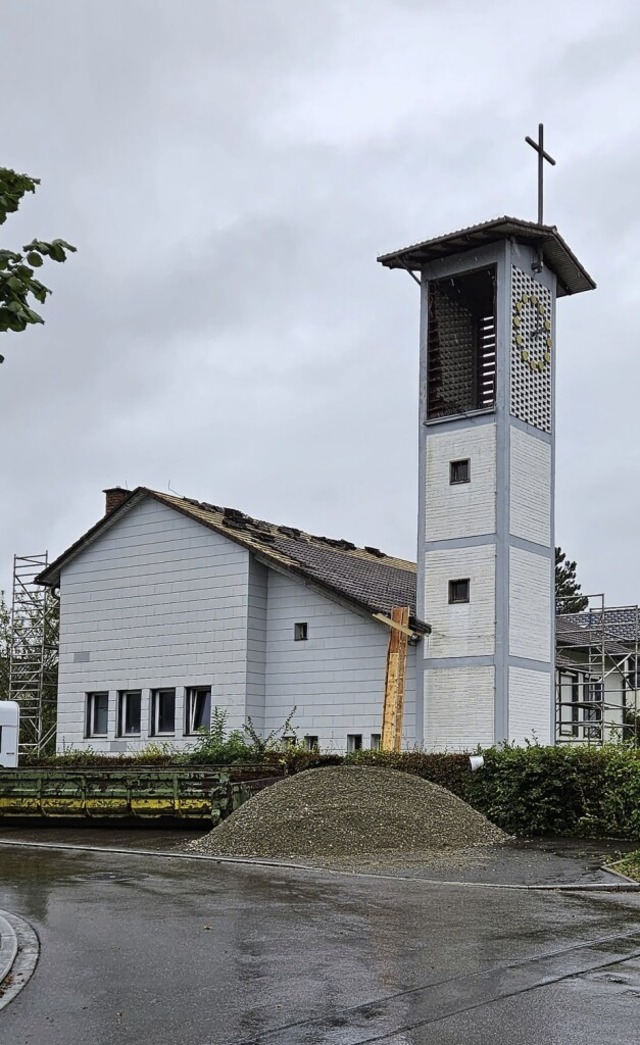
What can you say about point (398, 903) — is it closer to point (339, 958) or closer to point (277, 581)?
point (339, 958)

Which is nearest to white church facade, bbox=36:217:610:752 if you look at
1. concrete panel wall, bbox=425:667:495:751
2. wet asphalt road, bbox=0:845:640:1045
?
concrete panel wall, bbox=425:667:495:751

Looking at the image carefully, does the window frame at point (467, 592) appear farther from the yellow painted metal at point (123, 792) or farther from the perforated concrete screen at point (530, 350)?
the yellow painted metal at point (123, 792)

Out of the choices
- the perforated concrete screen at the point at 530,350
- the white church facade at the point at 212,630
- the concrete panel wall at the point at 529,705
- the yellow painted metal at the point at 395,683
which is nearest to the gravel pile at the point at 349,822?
the concrete panel wall at the point at 529,705

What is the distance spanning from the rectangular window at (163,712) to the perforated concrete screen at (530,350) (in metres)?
12.4

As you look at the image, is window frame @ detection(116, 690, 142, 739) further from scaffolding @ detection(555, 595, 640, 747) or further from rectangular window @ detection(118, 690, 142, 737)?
scaffolding @ detection(555, 595, 640, 747)

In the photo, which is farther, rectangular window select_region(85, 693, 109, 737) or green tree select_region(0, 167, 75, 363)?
rectangular window select_region(85, 693, 109, 737)

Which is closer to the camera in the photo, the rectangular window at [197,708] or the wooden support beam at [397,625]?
the wooden support beam at [397,625]

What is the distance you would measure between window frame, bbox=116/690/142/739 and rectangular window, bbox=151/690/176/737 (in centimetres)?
51

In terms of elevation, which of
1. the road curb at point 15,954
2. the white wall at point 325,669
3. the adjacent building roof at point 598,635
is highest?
the adjacent building roof at point 598,635

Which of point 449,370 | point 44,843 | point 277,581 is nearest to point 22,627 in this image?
point 277,581

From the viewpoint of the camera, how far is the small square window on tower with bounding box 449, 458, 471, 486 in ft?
102

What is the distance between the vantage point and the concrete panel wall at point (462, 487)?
30641 mm

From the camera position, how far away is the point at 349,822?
66.7ft

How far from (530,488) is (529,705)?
18.0 feet
